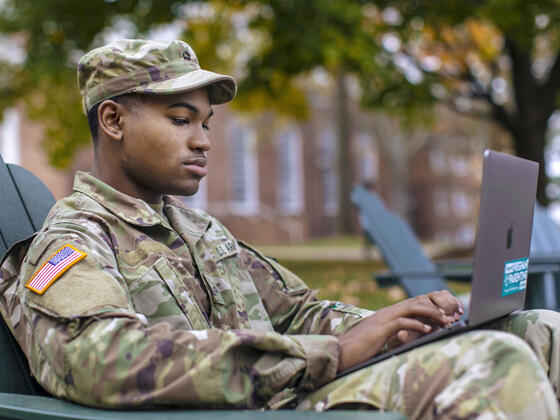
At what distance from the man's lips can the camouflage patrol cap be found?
207mm

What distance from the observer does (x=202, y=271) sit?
6.13ft

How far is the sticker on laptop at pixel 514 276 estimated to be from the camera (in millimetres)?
1550

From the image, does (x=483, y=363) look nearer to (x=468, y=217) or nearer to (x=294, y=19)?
(x=294, y=19)

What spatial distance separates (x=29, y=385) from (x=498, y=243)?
1282 millimetres

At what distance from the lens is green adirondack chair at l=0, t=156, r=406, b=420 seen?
4.20 ft

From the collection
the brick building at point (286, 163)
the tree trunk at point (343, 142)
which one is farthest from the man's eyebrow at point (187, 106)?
the tree trunk at point (343, 142)

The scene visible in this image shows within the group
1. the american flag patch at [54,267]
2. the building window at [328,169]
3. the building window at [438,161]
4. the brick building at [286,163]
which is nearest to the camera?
the american flag patch at [54,267]

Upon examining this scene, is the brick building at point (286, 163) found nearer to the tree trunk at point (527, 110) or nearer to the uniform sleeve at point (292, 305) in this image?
the tree trunk at point (527, 110)

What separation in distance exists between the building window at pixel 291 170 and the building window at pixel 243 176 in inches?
77.0

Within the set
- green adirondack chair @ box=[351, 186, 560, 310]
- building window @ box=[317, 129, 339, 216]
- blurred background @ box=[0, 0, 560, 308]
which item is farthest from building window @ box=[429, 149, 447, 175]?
green adirondack chair @ box=[351, 186, 560, 310]

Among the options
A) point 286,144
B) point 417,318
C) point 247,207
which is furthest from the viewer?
point 286,144

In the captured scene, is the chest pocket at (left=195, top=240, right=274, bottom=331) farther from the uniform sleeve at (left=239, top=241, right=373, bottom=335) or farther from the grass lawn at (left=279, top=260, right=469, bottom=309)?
the grass lawn at (left=279, top=260, right=469, bottom=309)

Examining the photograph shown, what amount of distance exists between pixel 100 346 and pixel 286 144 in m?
28.4

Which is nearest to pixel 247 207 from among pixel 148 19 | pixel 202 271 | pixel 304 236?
pixel 304 236
